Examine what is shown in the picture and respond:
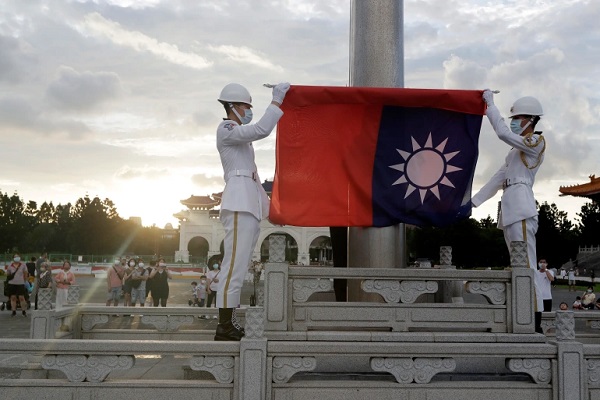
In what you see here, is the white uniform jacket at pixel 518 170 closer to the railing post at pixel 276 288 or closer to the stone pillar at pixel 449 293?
the stone pillar at pixel 449 293

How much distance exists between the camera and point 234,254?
17.0ft

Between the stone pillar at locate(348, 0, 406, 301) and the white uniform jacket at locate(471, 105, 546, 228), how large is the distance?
112 cm

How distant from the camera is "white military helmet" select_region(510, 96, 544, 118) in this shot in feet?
18.3

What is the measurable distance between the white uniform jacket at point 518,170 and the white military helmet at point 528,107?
20 cm


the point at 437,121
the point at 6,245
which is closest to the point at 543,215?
the point at 437,121

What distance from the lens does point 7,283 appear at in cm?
1652

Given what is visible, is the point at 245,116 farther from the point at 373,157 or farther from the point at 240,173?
the point at 373,157

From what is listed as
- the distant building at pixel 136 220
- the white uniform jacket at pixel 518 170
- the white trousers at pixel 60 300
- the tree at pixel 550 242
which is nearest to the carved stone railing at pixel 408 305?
the white uniform jacket at pixel 518 170

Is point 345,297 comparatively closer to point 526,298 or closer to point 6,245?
point 526,298

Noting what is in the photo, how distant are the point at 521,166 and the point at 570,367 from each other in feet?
6.64

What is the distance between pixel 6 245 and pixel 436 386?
228 feet

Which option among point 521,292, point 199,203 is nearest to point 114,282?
point 521,292

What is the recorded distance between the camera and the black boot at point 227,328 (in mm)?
5125

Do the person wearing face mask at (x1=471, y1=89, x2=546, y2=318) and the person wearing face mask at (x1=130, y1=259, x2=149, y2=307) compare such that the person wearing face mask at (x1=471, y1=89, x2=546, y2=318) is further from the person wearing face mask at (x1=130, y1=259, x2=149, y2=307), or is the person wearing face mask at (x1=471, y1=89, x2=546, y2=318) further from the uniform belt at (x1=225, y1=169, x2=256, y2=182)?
the person wearing face mask at (x1=130, y1=259, x2=149, y2=307)
